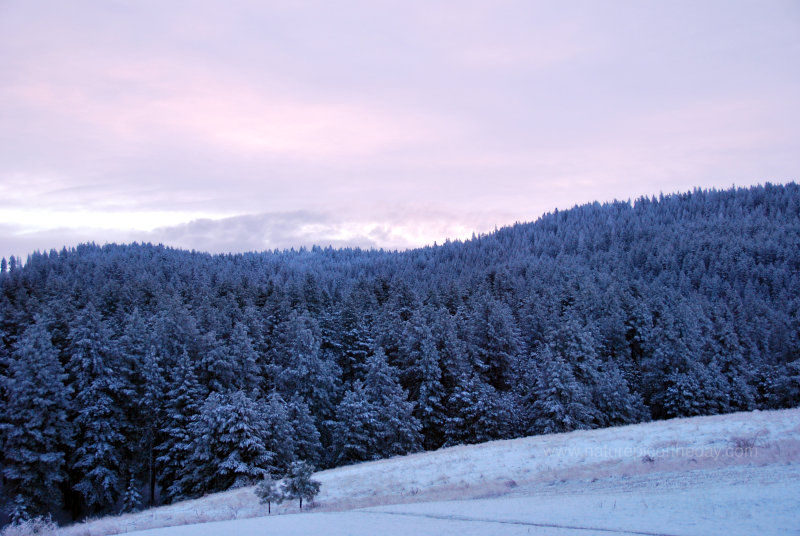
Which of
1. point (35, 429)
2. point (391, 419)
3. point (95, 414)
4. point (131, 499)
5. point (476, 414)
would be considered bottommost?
point (131, 499)

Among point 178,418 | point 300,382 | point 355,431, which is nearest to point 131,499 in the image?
point 178,418

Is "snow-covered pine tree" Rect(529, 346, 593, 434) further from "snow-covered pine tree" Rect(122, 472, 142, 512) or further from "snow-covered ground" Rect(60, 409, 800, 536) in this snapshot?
"snow-covered pine tree" Rect(122, 472, 142, 512)

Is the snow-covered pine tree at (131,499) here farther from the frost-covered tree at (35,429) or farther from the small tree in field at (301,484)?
the small tree in field at (301,484)

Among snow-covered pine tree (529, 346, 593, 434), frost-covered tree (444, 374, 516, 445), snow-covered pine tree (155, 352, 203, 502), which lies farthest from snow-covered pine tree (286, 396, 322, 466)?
snow-covered pine tree (529, 346, 593, 434)

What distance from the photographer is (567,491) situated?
759 inches

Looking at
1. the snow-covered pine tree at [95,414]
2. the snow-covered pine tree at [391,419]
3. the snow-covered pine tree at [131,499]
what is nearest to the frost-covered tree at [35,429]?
the snow-covered pine tree at [95,414]

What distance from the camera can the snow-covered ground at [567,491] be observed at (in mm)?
12984

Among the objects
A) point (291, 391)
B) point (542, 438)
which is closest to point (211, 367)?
point (291, 391)

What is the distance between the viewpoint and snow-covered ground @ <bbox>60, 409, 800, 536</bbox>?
13.0 meters

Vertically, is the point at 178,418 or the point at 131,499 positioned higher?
the point at 178,418

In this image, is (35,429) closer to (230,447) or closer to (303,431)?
(230,447)

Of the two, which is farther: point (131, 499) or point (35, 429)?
point (131, 499)

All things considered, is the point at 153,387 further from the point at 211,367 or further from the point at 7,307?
the point at 7,307

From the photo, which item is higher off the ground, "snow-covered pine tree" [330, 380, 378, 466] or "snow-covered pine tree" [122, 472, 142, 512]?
"snow-covered pine tree" [330, 380, 378, 466]
